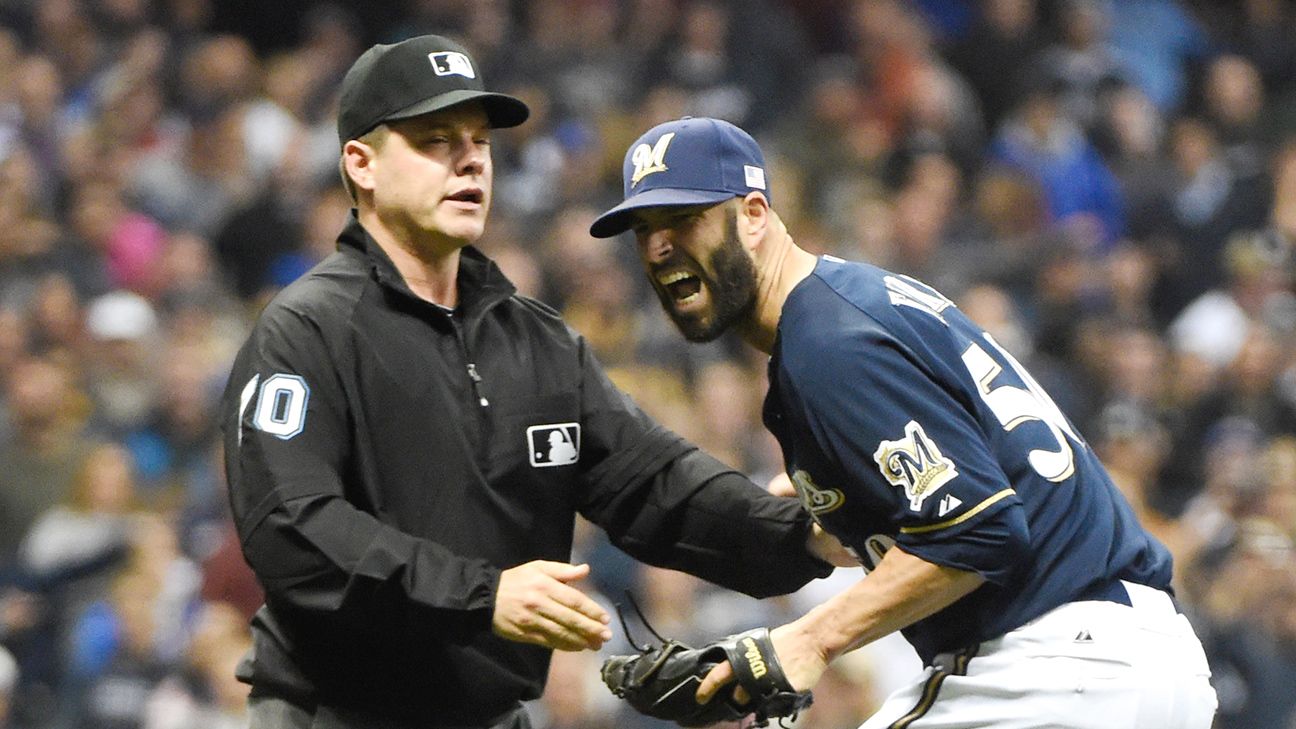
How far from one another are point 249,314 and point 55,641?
224 centimetres

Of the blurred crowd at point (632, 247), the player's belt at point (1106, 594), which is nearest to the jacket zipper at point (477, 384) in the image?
the player's belt at point (1106, 594)

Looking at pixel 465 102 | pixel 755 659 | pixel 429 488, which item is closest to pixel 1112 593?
pixel 755 659

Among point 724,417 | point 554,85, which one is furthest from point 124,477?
point 554,85

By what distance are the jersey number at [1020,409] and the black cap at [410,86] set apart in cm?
124

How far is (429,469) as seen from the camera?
4285mm

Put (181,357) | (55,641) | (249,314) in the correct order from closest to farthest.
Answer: (55,641) → (181,357) → (249,314)

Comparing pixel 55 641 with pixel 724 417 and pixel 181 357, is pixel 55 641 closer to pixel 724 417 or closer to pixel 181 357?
pixel 181 357

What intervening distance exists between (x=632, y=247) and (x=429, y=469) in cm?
621

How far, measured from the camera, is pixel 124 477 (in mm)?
8352

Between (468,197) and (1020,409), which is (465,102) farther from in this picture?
(1020,409)

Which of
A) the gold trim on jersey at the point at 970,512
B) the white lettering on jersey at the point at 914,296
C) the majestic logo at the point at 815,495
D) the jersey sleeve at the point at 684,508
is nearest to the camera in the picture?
the gold trim on jersey at the point at 970,512

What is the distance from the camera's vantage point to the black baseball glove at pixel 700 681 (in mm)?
3967

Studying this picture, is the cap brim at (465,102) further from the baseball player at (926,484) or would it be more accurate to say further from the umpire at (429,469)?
the baseball player at (926,484)

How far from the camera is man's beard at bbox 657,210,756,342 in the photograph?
4.20 meters
